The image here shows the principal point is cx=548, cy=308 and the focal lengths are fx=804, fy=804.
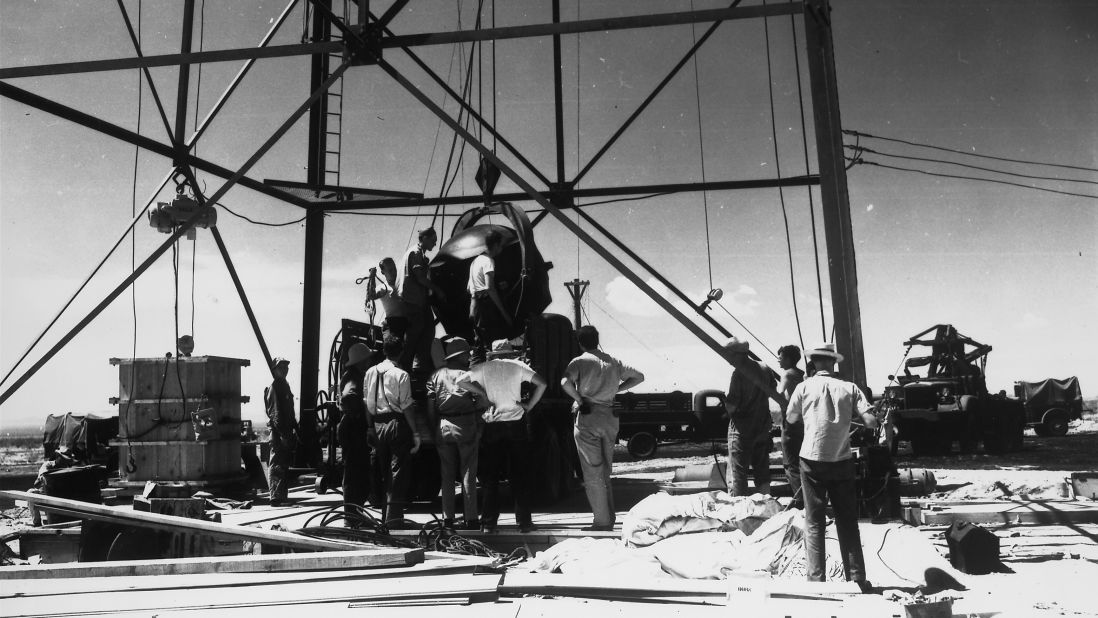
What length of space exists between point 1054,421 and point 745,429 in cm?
Result: 2289

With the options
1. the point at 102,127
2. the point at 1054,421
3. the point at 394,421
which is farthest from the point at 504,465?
the point at 1054,421

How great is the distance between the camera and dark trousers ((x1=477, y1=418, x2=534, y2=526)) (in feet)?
26.5

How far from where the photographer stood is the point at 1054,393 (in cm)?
2791

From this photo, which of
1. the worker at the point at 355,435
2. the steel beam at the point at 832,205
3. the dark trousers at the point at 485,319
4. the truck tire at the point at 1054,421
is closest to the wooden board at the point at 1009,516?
the steel beam at the point at 832,205

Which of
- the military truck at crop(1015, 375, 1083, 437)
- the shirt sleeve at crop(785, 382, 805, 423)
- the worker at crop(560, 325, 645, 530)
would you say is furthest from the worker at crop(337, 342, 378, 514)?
the military truck at crop(1015, 375, 1083, 437)

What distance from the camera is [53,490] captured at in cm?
884

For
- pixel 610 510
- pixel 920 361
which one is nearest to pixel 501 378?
pixel 610 510

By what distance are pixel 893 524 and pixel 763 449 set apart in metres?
1.95

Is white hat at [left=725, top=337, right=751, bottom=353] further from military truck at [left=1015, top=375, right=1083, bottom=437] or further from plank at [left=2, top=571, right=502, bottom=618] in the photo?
military truck at [left=1015, top=375, right=1083, bottom=437]

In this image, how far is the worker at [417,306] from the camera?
10.3 m

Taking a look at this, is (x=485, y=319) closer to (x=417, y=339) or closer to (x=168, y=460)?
(x=417, y=339)

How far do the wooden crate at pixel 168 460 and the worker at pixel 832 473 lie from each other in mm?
8141

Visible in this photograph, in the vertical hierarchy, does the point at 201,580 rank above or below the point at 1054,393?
below

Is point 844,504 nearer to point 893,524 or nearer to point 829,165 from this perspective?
point 893,524
